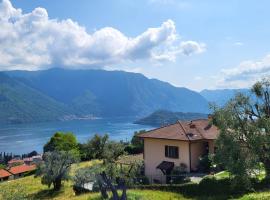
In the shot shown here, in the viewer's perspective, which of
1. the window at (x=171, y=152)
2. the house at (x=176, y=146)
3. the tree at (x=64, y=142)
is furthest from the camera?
the tree at (x=64, y=142)

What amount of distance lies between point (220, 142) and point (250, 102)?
448cm

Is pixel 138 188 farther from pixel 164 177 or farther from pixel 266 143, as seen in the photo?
pixel 266 143

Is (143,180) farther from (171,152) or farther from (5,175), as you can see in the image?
(5,175)

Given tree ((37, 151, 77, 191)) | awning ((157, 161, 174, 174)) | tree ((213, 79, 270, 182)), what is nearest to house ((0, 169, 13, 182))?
tree ((37, 151, 77, 191))

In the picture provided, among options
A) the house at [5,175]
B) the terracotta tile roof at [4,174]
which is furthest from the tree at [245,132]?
the terracotta tile roof at [4,174]

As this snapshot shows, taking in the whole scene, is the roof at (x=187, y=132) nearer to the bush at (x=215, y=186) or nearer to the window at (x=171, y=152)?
the window at (x=171, y=152)

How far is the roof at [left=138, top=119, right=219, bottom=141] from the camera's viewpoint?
40156 millimetres

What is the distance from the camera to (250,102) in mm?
27547

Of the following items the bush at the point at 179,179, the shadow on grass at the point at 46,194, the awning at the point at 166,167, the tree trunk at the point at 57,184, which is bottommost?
the shadow on grass at the point at 46,194

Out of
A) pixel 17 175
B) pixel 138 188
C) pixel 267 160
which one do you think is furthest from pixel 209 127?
pixel 17 175

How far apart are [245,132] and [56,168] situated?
71.0 feet

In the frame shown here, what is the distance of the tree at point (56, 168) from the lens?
130 feet

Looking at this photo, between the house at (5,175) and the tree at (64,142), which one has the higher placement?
the tree at (64,142)

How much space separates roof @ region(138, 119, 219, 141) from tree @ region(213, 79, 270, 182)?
12324mm
